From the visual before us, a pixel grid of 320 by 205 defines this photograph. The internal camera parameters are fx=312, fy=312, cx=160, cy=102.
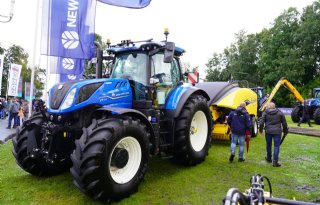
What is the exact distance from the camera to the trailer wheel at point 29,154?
5.42 meters

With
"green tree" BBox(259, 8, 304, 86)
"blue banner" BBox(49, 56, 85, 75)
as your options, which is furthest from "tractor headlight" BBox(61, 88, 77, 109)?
"green tree" BBox(259, 8, 304, 86)

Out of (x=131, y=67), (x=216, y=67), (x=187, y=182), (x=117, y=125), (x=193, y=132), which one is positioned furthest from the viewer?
(x=216, y=67)

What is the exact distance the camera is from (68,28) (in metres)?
9.55

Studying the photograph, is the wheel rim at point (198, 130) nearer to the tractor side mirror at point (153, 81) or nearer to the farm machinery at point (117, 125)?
the farm machinery at point (117, 125)

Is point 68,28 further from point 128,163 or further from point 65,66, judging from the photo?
point 128,163

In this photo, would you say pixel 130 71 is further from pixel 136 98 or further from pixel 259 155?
pixel 259 155

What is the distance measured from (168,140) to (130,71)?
1655mm

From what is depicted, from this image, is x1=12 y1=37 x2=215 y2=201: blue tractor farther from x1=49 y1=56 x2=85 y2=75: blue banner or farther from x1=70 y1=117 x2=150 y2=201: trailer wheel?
x1=49 y1=56 x2=85 y2=75: blue banner

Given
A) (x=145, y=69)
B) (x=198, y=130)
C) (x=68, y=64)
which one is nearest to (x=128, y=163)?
(x=145, y=69)

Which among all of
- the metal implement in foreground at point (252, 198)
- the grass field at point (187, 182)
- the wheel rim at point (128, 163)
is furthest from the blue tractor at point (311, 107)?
the metal implement in foreground at point (252, 198)

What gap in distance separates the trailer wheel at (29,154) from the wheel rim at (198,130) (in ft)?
10.1

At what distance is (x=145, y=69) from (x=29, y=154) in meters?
2.67

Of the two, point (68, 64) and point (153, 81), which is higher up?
point (68, 64)

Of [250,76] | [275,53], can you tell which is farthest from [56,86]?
[250,76]
